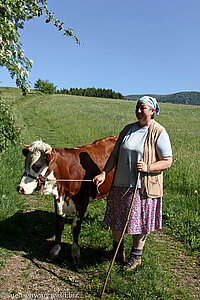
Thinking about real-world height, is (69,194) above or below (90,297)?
above

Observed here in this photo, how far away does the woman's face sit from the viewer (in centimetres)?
341

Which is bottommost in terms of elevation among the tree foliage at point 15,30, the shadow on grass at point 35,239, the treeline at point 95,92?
the shadow on grass at point 35,239

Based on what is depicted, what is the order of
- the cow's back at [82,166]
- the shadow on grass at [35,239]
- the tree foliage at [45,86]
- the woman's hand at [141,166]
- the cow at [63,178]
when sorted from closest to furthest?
the woman's hand at [141,166] → the cow at [63,178] → the cow's back at [82,166] → the shadow on grass at [35,239] → the tree foliage at [45,86]

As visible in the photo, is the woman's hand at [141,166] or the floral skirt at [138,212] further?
the floral skirt at [138,212]

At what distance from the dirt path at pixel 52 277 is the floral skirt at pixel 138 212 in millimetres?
898

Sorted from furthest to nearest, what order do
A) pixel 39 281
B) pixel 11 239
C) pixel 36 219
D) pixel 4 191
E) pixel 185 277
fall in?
pixel 4 191 → pixel 36 219 → pixel 11 239 → pixel 185 277 → pixel 39 281

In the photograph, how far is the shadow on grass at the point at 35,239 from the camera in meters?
4.11

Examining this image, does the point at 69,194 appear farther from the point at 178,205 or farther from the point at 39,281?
the point at 178,205

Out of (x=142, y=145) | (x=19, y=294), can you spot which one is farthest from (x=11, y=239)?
(x=142, y=145)

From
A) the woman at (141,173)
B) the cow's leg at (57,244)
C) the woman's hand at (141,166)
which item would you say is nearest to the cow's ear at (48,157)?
the woman at (141,173)

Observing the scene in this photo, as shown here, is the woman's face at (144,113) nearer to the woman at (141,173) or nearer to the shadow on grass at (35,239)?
the woman at (141,173)

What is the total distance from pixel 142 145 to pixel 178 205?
2.99m

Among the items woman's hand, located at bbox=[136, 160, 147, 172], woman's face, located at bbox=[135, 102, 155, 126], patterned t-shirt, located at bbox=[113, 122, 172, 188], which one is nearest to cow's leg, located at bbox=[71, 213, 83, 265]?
patterned t-shirt, located at bbox=[113, 122, 172, 188]

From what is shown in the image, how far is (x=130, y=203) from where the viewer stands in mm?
3594
